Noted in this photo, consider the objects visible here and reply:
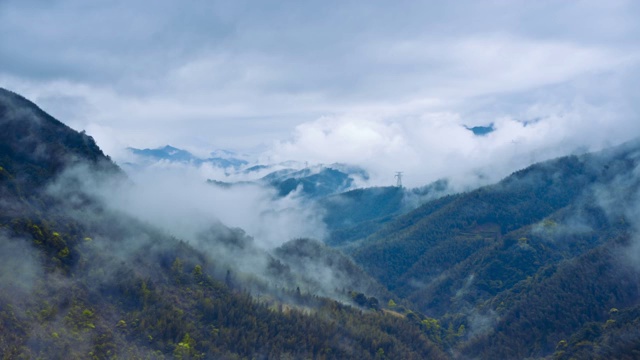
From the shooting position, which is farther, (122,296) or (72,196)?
(72,196)

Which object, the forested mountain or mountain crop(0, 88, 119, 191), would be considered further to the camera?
mountain crop(0, 88, 119, 191)

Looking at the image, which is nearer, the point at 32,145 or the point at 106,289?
the point at 106,289

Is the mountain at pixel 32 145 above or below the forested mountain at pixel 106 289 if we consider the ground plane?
above

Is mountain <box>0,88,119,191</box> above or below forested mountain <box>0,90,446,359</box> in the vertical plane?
above

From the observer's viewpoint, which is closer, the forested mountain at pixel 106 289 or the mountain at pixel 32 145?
the forested mountain at pixel 106 289

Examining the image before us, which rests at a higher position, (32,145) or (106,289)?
(32,145)

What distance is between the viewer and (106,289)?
129500 mm

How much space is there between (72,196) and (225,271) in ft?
193

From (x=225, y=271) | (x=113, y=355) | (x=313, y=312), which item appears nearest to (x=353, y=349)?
(x=313, y=312)

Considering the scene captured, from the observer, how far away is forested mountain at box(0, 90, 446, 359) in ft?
362

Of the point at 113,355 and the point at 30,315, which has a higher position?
the point at 30,315

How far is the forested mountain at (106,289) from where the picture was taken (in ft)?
362

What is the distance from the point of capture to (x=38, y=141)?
178 m

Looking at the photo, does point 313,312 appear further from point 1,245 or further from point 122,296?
point 1,245
